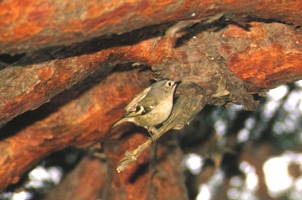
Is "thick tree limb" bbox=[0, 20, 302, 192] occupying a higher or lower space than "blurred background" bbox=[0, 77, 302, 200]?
higher

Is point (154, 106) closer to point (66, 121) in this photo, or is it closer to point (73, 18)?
point (66, 121)

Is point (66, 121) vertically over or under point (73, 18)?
under

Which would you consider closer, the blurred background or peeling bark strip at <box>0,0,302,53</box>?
peeling bark strip at <box>0,0,302,53</box>

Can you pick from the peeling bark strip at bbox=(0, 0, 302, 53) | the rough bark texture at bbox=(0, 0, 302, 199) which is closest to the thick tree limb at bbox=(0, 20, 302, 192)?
the rough bark texture at bbox=(0, 0, 302, 199)

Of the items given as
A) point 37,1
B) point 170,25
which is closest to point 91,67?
point 170,25

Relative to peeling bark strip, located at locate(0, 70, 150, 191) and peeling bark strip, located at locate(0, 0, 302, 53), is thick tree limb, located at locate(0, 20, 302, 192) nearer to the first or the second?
peeling bark strip, located at locate(0, 70, 150, 191)

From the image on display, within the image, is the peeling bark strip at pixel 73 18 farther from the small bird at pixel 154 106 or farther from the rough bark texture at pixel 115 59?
the small bird at pixel 154 106

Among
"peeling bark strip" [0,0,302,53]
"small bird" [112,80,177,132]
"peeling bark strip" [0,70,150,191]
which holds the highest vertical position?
"peeling bark strip" [0,0,302,53]

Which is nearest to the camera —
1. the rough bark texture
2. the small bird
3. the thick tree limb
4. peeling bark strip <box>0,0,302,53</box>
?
peeling bark strip <box>0,0,302,53</box>

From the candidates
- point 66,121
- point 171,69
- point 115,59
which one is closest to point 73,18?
point 115,59
